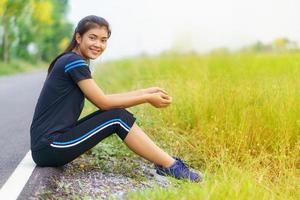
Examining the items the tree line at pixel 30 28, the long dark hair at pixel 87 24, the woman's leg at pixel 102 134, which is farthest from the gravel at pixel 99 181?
the tree line at pixel 30 28

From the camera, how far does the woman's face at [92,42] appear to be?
13.4 ft

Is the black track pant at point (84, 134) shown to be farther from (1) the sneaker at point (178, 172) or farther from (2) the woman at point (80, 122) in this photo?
(1) the sneaker at point (178, 172)

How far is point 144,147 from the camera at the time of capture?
12.9 feet

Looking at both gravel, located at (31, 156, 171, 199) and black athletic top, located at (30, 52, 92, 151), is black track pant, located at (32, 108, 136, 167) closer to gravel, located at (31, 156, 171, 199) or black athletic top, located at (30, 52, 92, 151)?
black athletic top, located at (30, 52, 92, 151)

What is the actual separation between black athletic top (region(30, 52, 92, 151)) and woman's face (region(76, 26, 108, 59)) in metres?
0.13

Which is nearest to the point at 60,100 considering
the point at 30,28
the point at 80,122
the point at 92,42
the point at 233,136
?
the point at 80,122

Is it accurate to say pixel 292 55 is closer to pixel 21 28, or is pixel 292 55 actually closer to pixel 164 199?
pixel 164 199

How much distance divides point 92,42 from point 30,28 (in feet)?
143

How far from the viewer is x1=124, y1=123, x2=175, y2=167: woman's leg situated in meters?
3.93

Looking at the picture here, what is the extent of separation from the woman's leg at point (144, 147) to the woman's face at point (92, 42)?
0.63 meters

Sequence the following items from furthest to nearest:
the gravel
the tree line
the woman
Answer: the tree line, the woman, the gravel

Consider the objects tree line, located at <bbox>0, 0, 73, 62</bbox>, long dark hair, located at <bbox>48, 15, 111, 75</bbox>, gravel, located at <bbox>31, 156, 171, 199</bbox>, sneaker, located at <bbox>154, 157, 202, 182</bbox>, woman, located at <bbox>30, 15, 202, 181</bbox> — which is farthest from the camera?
tree line, located at <bbox>0, 0, 73, 62</bbox>

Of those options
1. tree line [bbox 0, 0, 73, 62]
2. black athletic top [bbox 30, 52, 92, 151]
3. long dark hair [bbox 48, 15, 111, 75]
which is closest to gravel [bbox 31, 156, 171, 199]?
black athletic top [bbox 30, 52, 92, 151]

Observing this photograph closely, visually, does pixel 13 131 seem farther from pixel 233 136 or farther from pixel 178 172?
pixel 178 172
